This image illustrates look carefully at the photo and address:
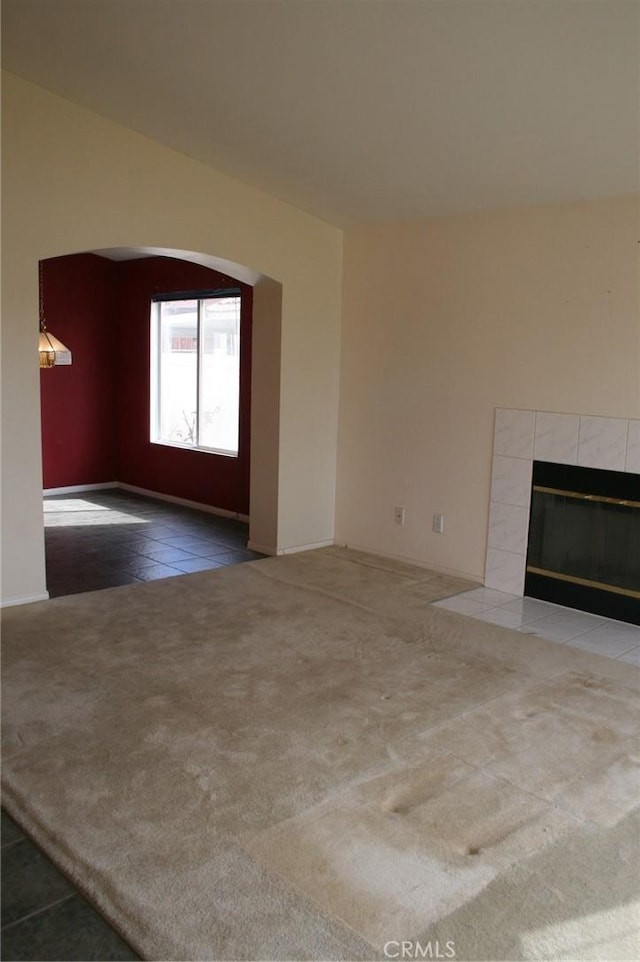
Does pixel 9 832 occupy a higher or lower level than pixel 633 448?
lower

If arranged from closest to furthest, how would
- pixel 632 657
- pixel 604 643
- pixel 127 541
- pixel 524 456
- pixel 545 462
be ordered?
pixel 632 657
pixel 604 643
pixel 545 462
pixel 524 456
pixel 127 541

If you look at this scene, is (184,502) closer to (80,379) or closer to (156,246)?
(80,379)

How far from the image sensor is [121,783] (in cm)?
257

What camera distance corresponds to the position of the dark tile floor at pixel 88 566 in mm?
1907

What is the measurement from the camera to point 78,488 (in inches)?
317

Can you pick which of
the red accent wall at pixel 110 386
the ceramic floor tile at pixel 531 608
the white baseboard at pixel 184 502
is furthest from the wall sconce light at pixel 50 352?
the ceramic floor tile at pixel 531 608

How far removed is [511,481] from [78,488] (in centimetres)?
489

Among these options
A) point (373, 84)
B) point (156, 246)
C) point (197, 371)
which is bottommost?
point (197, 371)

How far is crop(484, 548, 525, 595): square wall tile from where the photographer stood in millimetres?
4863

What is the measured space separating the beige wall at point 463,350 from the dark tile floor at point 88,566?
1.19 metres

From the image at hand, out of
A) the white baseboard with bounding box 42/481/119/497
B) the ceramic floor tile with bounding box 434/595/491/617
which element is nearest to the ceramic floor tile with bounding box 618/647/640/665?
the ceramic floor tile with bounding box 434/595/491/617

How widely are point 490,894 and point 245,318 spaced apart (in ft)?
17.5

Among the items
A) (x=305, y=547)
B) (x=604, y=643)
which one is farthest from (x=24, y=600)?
(x=604, y=643)

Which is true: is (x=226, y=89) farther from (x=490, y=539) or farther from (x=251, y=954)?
(x=251, y=954)
